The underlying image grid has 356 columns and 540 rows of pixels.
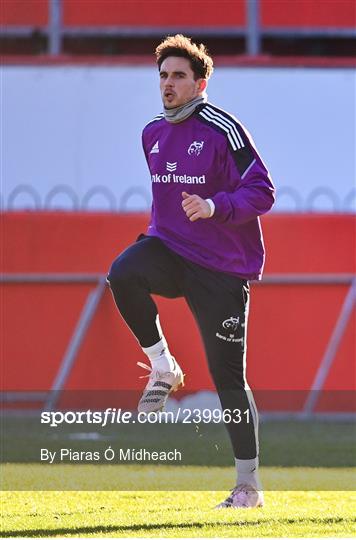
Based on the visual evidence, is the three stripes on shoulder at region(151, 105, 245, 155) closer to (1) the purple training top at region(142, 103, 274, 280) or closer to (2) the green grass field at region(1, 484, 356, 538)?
(1) the purple training top at region(142, 103, 274, 280)

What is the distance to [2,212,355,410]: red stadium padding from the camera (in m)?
12.6

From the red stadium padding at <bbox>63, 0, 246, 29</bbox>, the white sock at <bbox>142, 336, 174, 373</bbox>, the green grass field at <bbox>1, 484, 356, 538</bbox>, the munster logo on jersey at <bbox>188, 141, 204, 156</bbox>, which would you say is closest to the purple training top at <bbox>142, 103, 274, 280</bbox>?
the munster logo on jersey at <bbox>188, 141, 204, 156</bbox>

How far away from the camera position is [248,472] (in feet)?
22.0

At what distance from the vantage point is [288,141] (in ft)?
46.8

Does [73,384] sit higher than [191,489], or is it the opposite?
[191,489]

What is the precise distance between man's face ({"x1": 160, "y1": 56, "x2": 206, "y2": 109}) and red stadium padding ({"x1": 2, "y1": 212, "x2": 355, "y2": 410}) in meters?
5.97

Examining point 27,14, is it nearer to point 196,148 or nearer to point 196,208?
point 196,148

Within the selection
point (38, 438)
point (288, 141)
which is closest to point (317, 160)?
point (288, 141)

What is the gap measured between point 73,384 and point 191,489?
5.15m

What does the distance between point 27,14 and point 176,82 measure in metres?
8.78

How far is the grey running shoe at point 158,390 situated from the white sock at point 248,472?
458 mm

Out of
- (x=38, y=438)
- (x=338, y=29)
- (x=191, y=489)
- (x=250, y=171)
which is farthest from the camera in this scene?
(x=338, y=29)

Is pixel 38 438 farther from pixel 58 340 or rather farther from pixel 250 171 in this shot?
pixel 250 171

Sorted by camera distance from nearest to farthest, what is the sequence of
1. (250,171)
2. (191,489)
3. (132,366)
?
(250,171), (191,489), (132,366)
